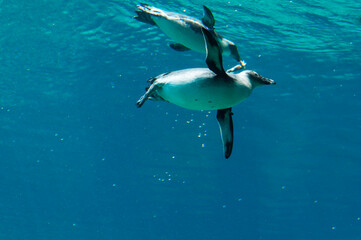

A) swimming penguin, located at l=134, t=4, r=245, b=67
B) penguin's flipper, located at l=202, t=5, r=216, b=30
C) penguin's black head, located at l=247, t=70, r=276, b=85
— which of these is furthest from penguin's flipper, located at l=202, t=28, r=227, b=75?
penguin's flipper, located at l=202, t=5, r=216, b=30

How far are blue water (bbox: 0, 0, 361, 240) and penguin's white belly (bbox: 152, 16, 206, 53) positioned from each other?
31.1 feet

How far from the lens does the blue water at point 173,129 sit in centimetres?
1412

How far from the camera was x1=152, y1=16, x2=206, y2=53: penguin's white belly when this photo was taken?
2.94m

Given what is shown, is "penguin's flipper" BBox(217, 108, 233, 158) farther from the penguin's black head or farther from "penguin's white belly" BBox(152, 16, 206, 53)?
"penguin's white belly" BBox(152, 16, 206, 53)

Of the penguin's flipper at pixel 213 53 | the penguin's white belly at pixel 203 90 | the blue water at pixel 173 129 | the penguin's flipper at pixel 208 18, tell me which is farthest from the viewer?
the blue water at pixel 173 129

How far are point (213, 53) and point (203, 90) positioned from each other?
0.24 m

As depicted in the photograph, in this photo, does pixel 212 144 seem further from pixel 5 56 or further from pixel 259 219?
pixel 259 219

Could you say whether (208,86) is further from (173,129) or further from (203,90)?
(173,129)

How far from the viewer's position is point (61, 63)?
18734mm

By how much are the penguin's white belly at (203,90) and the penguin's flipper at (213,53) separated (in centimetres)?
8

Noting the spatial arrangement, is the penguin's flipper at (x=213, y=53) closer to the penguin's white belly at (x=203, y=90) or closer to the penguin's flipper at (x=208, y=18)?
the penguin's white belly at (x=203, y=90)

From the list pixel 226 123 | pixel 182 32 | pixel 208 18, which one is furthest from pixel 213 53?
pixel 208 18

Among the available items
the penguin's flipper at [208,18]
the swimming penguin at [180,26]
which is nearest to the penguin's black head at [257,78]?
the swimming penguin at [180,26]

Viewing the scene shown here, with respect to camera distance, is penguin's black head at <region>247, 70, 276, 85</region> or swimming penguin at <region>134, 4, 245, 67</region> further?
swimming penguin at <region>134, 4, 245, 67</region>
